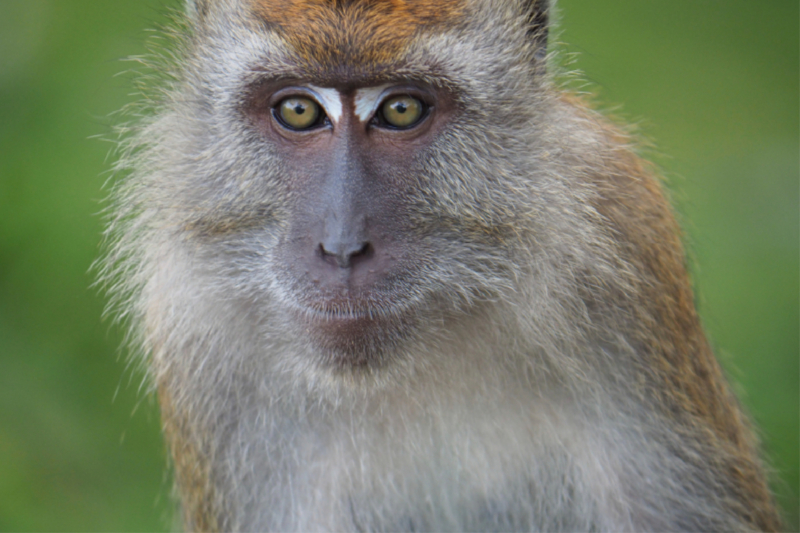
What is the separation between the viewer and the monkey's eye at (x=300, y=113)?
3.13m

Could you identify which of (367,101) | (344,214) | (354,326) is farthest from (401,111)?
(354,326)

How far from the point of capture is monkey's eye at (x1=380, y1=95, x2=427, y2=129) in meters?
3.10

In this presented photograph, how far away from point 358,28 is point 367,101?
246 mm

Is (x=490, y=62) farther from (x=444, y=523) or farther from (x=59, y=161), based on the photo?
(x=59, y=161)

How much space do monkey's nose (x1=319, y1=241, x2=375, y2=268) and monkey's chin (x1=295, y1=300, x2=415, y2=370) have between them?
0.54 ft

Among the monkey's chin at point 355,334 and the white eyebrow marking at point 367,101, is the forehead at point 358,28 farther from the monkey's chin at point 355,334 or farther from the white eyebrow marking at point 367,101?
the monkey's chin at point 355,334

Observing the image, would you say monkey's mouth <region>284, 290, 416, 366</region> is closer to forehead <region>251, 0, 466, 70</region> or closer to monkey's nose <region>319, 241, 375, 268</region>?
monkey's nose <region>319, 241, 375, 268</region>

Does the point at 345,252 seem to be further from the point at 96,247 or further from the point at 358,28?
the point at 96,247

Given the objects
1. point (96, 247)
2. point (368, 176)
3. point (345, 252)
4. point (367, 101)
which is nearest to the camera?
point (345, 252)

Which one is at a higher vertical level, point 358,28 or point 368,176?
point 358,28

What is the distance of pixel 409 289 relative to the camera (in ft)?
9.73

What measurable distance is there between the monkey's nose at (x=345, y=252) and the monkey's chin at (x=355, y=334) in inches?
6.4

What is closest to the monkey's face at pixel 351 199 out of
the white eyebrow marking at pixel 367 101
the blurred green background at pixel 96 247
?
Result: the white eyebrow marking at pixel 367 101

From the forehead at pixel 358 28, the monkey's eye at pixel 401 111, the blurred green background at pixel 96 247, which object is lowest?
the blurred green background at pixel 96 247
